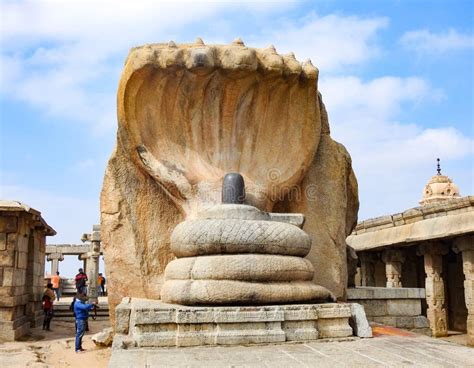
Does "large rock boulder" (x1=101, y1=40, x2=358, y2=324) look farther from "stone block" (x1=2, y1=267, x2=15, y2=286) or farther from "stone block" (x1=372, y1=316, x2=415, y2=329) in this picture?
"stone block" (x1=2, y1=267, x2=15, y2=286)

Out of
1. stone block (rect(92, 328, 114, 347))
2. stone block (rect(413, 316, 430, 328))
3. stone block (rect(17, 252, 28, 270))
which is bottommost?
stone block (rect(92, 328, 114, 347))

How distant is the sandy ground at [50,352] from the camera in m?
6.84

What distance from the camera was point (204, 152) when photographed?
625 centimetres

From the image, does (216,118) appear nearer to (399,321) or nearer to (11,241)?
(399,321)

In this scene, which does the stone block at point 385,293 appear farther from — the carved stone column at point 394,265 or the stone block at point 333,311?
the carved stone column at point 394,265

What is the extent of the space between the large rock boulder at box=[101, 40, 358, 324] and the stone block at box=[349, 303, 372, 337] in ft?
4.20

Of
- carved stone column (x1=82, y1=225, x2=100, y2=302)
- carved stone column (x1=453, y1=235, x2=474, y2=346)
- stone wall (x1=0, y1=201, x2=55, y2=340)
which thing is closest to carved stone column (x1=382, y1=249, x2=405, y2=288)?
carved stone column (x1=453, y1=235, x2=474, y2=346)

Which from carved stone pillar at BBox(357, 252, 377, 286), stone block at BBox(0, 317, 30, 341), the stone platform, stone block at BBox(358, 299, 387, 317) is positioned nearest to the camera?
the stone platform

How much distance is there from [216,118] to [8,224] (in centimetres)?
549

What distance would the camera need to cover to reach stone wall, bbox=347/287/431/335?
Result: 7.76 metres

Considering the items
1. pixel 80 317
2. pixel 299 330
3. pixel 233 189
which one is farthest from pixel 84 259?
pixel 299 330

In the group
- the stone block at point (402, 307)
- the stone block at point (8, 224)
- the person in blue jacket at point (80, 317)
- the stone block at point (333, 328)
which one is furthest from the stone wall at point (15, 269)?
the stone block at point (333, 328)

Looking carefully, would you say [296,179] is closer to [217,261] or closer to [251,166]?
[251,166]

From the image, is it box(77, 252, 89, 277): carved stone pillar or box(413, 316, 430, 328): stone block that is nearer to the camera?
box(413, 316, 430, 328): stone block
